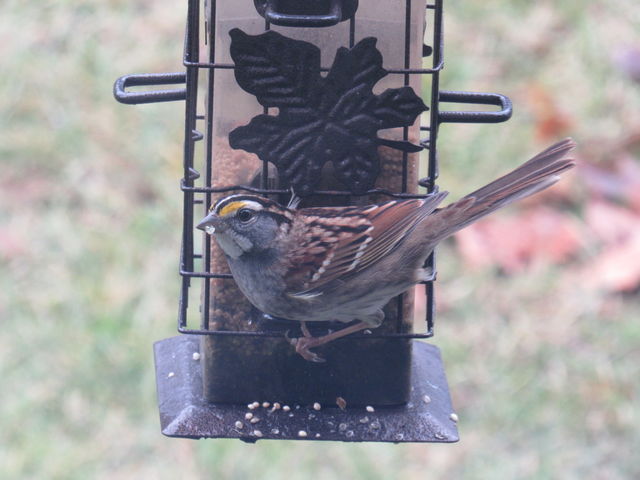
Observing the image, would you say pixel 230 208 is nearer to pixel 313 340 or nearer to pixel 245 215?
pixel 245 215

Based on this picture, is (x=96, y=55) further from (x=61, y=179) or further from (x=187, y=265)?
(x=187, y=265)

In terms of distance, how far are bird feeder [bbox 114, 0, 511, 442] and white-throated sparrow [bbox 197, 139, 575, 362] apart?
81mm

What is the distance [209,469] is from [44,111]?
2.82 meters

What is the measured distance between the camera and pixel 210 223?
10.4ft

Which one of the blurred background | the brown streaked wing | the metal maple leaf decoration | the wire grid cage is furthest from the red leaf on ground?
the metal maple leaf decoration

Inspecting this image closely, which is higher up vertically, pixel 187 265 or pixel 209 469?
pixel 187 265

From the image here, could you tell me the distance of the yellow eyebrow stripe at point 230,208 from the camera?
3172 millimetres

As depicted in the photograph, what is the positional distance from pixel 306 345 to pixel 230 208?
53cm

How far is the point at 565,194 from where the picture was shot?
6.42 metres

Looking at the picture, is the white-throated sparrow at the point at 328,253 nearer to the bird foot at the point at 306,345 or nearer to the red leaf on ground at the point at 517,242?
the bird foot at the point at 306,345

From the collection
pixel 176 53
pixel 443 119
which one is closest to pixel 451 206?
pixel 443 119

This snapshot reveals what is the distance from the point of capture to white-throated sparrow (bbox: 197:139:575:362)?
10.7 feet

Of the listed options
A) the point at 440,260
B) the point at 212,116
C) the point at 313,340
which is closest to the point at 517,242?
the point at 440,260

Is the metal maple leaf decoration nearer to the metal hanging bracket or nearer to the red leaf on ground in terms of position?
the metal hanging bracket
